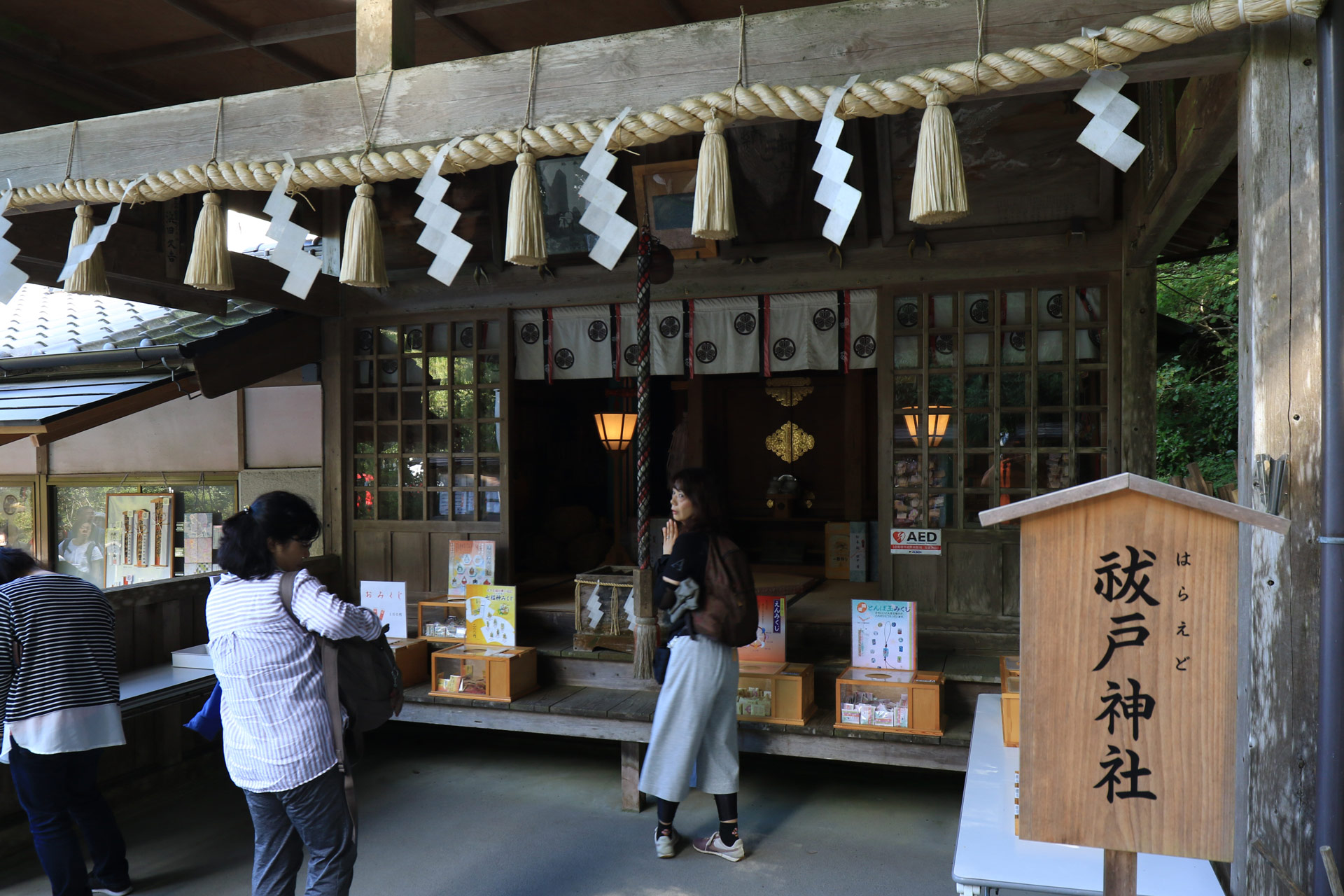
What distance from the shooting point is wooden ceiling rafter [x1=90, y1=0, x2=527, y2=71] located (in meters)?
4.25

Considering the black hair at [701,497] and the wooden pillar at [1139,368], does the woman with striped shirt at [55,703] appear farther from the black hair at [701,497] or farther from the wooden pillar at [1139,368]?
the wooden pillar at [1139,368]

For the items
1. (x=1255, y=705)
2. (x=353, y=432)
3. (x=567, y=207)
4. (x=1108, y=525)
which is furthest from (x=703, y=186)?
(x=353, y=432)

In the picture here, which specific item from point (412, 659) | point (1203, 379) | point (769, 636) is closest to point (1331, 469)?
point (769, 636)

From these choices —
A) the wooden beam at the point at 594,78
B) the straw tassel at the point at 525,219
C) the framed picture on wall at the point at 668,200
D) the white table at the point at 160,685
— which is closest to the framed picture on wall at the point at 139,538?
the white table at the point at 160,685

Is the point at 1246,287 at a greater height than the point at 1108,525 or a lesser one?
greater

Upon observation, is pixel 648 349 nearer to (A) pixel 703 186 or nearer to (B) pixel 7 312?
(A) pixel 703 186

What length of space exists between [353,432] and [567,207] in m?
2.48

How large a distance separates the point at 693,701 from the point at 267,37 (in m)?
3.93

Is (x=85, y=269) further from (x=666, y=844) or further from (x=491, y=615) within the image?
(x=666, y=844)

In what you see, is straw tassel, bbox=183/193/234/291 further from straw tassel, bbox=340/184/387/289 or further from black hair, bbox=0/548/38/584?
black hair, bbox=0/548/38/584

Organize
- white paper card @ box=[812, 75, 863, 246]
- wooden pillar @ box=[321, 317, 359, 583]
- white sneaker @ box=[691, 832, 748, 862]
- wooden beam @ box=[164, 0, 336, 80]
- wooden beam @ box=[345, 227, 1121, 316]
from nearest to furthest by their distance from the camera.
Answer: white paper card @ box=[812, 75, 863, 246] → wooden beam @ box=[164, 0, 336, 80] → white sneaker @ box=[691, 832, 748, 862] → wooden beam @ box=[345, 227, 1121, 316] → wooden pillar @ box=[321, 317, 359, 583]

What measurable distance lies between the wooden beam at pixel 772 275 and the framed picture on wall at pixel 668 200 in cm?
34

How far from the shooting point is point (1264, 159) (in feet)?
7.70

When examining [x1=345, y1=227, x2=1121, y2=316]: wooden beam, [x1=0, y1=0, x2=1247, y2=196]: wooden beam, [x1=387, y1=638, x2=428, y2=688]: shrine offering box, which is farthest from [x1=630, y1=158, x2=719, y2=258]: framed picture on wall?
[x1=387, y1=638, x2=428, y2=688]: shrine offering box
